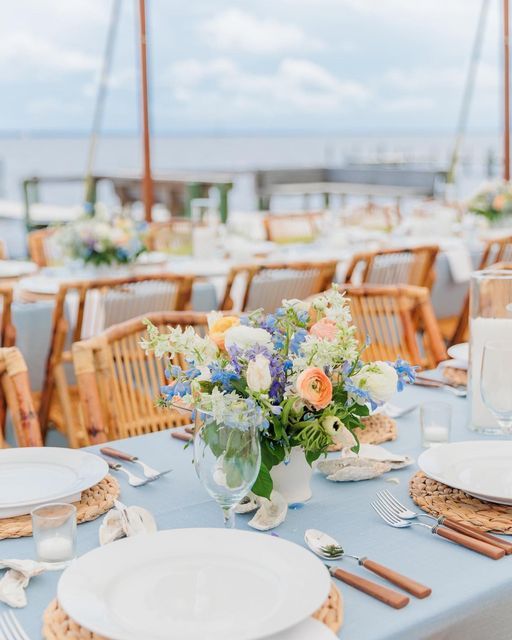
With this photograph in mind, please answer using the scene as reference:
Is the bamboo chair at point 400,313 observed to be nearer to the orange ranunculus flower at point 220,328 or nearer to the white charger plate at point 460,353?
the white charger plate at point 460,353

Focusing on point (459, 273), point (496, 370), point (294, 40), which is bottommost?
→ point (459, 273)

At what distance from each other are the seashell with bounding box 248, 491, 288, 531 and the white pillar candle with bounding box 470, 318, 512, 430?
22.5 inches

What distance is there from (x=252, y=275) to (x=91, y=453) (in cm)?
190

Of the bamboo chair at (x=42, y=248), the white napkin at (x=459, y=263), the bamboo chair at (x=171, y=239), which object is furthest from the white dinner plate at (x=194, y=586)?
the bamboo chair at (x=42, y=248)

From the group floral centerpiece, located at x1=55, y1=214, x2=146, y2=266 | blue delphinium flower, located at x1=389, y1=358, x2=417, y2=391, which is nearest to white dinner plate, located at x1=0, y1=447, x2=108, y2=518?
blue delphinium flower, located at x1=389, y1=358, x2=417, y2=391

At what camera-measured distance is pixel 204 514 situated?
1.38 meters

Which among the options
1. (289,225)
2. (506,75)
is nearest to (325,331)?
(289,225)

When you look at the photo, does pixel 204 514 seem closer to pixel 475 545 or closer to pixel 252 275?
pixel 475 545

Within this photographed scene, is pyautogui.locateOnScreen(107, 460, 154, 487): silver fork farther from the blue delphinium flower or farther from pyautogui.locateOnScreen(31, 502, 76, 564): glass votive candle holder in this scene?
the blue delphinium flower

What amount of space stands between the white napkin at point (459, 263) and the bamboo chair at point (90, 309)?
168 cm

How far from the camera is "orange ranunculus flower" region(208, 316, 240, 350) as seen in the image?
1.37 m

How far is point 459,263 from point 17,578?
12.2 ft

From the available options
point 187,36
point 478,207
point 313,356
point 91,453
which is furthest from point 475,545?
point 187,36

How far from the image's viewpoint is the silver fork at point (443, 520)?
1.24 meters
